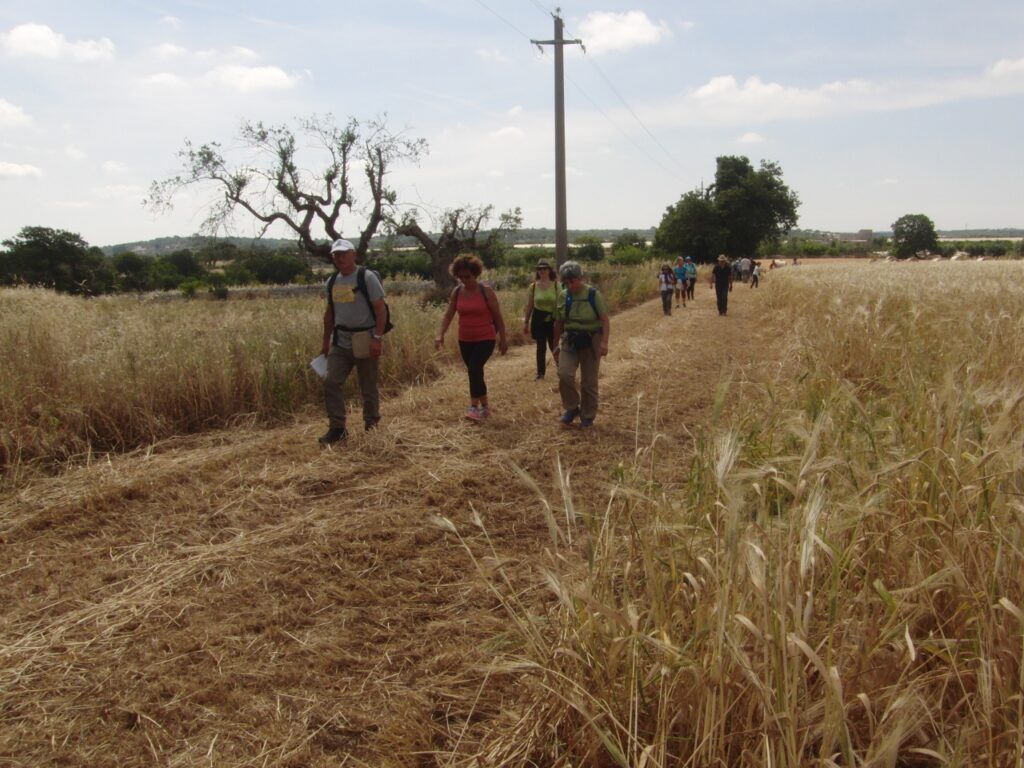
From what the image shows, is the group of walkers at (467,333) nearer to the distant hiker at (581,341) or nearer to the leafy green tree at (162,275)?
the distant hiker at (581,341)

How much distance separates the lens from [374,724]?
2.74 metres

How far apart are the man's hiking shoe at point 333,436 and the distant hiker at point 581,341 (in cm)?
202

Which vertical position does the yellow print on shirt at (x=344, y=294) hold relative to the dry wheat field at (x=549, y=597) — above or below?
above

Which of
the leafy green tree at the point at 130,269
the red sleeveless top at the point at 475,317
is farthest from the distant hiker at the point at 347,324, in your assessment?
the leafy green tree at the point at 130,269

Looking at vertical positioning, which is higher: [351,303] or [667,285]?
[351,303]

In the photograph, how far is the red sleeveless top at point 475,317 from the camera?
24.2ft

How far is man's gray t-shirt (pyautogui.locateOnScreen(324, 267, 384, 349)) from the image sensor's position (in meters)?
6.47

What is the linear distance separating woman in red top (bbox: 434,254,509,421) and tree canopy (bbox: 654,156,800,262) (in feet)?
207

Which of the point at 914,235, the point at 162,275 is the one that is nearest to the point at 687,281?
the point at 162,275

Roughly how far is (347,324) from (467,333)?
1308 mm

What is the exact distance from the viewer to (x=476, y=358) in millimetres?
7473

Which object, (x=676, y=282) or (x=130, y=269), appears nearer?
(x=676, y=282)

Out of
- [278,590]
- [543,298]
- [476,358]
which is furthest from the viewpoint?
[543,298]

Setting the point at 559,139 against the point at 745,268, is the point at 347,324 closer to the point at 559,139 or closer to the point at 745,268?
the point at 559,139
